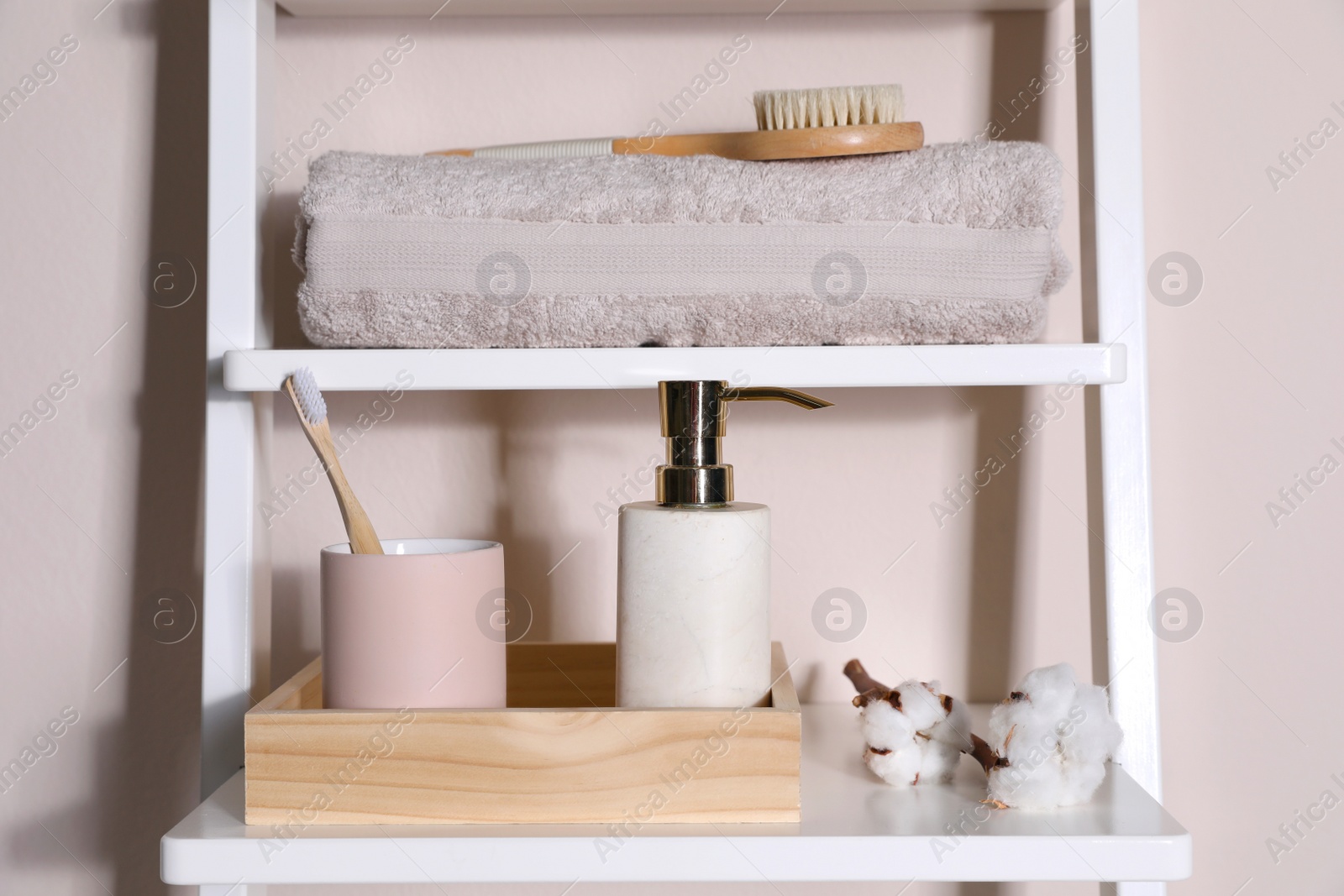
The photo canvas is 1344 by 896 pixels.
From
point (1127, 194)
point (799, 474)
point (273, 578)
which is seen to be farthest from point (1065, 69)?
point (273, 578)

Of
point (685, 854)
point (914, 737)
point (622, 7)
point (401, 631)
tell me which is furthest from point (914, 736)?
point (622, 7)

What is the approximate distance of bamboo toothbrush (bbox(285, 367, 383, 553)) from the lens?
438mm

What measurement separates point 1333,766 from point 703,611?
0.41m

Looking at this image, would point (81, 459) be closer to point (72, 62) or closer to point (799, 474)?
point (72, 62)

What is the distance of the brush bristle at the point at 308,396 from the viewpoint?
0.44 m

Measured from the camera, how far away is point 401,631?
0.42 meters

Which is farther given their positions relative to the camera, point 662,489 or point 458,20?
point 458,20

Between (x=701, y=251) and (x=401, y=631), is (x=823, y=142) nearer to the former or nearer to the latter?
(x=701, y=251)

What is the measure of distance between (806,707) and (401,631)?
0.83ft

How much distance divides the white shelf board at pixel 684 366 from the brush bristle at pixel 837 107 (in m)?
0.11

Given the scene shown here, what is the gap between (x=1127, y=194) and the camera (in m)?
0.48

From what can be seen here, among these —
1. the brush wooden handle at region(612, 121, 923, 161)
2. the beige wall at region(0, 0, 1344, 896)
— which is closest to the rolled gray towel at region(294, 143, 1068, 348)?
the brush wooden handle at region(612, 121, 923, 161)

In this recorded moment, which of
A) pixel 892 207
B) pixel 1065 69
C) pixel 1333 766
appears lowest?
pixel 1333 766

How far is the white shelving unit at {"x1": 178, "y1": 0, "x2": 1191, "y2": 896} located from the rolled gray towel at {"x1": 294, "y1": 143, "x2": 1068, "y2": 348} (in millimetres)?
18
